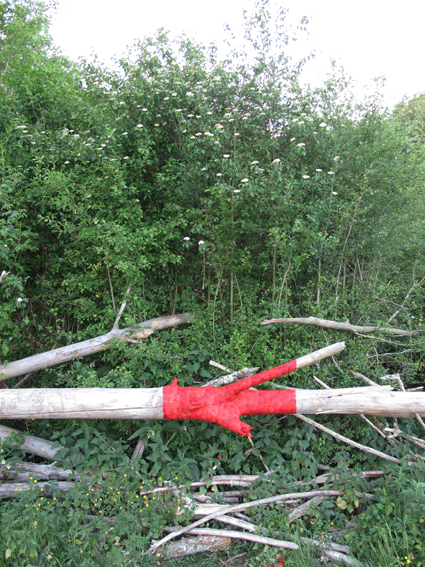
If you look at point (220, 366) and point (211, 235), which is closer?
point (220, 366)

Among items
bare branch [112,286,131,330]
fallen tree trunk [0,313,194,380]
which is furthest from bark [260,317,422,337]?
bare branch [112,286,131,330]

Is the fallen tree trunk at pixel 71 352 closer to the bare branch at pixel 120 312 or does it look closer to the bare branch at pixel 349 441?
the bare branch at pixel 120 312

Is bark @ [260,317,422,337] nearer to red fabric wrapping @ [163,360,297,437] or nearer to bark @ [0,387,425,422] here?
red fabric wrapping @ [163,360,297,437]

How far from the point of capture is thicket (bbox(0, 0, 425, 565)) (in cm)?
368

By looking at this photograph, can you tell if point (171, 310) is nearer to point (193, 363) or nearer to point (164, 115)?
point (193, 363)

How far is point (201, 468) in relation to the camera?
359 centimetres

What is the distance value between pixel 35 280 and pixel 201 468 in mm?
2931

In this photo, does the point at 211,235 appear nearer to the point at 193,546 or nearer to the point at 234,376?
the point at 234,376

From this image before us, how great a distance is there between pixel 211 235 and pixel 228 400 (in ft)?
5.56

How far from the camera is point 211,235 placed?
157 inches

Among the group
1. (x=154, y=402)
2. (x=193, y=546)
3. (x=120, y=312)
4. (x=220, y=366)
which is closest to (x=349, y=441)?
(x=220, y=366)

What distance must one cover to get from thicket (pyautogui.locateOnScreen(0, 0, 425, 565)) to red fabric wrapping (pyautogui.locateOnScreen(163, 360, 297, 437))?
1.20 ft

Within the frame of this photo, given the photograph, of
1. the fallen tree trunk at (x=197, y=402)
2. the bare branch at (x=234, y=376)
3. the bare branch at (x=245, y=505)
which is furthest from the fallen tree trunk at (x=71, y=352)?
the bare branch at (x=245, y=505)

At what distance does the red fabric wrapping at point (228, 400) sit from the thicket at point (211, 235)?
14.4 inches
